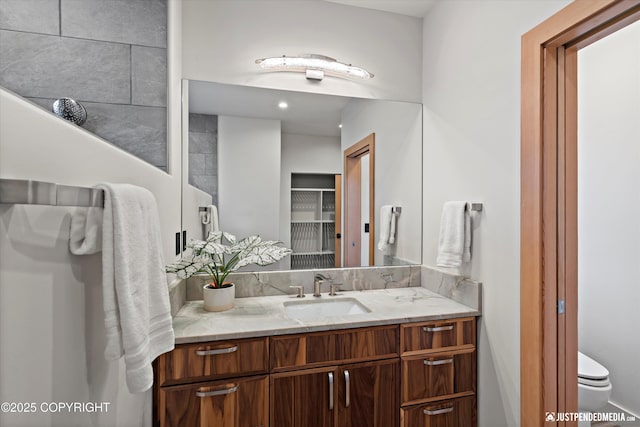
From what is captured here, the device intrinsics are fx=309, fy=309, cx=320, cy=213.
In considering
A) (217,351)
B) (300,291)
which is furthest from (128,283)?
(300,291)

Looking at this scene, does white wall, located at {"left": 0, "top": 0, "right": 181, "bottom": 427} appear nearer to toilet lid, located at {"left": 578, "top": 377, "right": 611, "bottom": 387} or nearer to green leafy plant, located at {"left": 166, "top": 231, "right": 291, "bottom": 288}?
green leafy plant, located at {"left": 166, "top": 231, "right": 291, "bottom": 288}

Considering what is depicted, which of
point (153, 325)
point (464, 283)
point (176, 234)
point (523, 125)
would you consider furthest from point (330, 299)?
point (523, 125)

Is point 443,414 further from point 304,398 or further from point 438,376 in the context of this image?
point 304,398

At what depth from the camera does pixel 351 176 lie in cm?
205

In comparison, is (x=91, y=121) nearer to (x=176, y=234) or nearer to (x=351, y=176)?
(x=176, y=234)

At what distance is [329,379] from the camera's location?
1.34m

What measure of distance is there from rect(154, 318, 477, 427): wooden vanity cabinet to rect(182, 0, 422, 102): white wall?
1436mm

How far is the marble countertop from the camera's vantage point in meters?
1.28

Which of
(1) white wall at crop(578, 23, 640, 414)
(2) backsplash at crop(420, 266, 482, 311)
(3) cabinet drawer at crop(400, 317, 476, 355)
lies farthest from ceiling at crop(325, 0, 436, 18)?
(3) cabinet drawer at crop(400, 317, 476, 355)

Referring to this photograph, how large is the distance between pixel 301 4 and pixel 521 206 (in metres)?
1.66

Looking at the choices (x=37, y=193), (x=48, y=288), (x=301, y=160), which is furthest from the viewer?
(x=301, y=160)

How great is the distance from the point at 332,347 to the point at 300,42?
1720 mm

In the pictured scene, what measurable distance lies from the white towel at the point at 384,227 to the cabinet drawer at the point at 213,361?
104cm

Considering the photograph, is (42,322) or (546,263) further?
(546,263)
